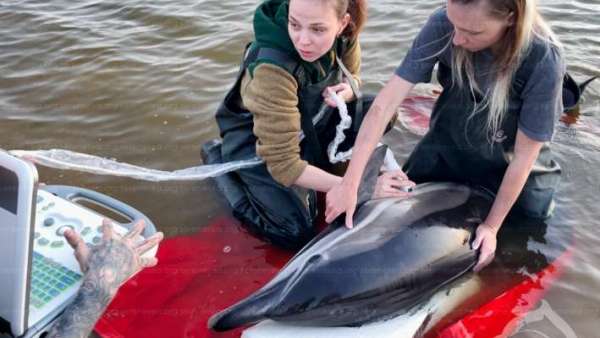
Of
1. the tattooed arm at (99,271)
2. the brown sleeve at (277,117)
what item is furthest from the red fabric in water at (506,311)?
the tattooed arm at (99,271)

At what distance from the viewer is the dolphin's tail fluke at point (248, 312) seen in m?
2.64

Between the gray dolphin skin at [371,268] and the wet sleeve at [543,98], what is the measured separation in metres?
0.57

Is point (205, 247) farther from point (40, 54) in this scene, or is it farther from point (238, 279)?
point (40, 54)

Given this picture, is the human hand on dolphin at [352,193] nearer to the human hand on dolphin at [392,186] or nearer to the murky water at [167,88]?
the human hand on dolphin at [392,186]

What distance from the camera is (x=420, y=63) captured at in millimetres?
3188

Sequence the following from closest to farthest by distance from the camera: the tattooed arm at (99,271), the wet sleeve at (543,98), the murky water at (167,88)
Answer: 1. the tattooed arm at (99,271)
2. the wet sleeve at (543,98)
3. the murky water at (167,88)

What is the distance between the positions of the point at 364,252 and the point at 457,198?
32.8 inches

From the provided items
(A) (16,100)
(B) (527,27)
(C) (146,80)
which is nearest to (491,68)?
(B) (527,27)

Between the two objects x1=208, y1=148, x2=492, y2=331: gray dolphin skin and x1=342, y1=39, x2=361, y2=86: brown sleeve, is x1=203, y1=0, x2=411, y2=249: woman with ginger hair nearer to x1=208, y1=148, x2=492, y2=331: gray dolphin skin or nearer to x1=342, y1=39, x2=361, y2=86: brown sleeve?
x1=342, y1=39, x2=361, y2=86: brown sleeve

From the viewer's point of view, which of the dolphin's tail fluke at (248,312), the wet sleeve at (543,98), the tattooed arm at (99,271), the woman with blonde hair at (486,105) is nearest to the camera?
the tattooed arm at (99,271)

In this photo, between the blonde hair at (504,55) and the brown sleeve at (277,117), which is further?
the brown sleeve at (277,117)

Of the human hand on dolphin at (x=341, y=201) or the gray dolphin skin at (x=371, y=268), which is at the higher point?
the human hand on dolphin at (x=341, y=201)

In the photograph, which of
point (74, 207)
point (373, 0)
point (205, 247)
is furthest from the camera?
point (373, 0)

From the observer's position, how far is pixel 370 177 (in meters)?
3.21
